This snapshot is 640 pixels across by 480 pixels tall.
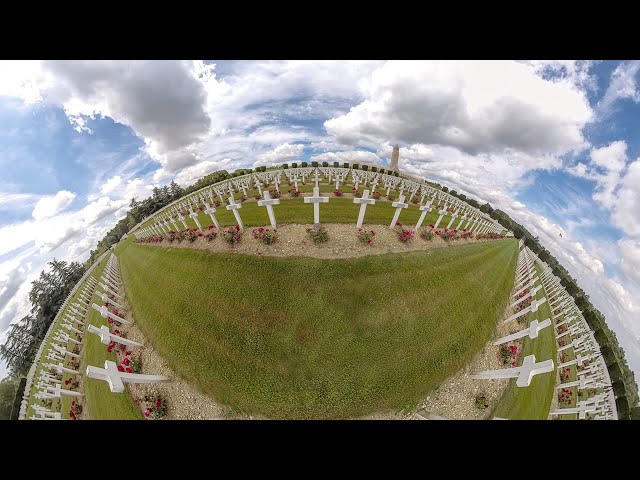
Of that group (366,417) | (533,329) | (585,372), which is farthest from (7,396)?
(585,372)

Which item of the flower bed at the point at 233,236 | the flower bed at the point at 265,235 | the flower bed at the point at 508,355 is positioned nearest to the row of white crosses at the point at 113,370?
the flower bed at the point at 233,236

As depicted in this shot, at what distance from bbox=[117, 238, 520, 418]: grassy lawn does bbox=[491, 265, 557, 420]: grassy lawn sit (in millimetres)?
1975

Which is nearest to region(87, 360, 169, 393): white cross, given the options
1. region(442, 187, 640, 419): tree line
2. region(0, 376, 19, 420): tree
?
region(0, 376, 19, 420): tree

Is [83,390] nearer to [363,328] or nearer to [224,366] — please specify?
[224,366]

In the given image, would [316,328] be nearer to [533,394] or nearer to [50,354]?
[533,394]

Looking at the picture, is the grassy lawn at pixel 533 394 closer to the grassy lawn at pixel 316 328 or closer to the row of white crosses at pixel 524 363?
the row of white crosses at pixel 524 363

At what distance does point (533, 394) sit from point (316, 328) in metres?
10.6

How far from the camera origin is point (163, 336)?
1110 centimetres

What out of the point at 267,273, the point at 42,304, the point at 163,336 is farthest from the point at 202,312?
the point at 42,304

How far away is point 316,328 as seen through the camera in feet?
29.8

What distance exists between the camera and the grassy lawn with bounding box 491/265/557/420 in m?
9.67

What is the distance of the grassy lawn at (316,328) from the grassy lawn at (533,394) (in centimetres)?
197
